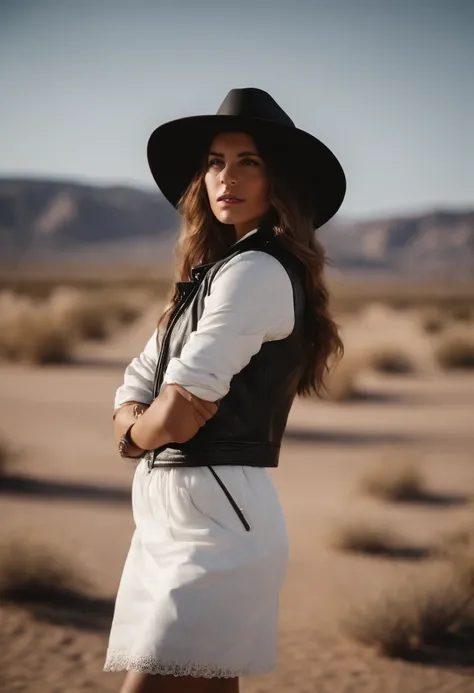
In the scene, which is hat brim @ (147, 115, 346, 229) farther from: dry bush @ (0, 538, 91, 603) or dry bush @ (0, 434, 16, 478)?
dry bush @ (0, 434, 16, 478)

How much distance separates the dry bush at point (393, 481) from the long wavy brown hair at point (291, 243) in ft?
23.4

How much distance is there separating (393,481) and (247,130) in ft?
24.9

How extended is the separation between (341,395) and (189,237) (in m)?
13.2

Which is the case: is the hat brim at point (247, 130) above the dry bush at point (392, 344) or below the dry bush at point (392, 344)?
above

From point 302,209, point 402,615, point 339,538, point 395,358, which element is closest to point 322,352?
point 302,209

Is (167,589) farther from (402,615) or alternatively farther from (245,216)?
(402,615)

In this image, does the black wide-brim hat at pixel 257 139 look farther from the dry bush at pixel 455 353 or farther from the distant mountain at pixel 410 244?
the distant mountain at pixel 410 244

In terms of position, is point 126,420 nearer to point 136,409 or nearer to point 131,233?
point 136,409

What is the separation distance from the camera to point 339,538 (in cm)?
789

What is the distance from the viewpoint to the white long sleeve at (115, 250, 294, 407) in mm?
2318

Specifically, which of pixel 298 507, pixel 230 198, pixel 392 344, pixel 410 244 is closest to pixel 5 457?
pixel 298 507

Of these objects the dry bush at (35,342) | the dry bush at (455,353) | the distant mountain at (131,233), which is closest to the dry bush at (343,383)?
the dry bush at (455,353)

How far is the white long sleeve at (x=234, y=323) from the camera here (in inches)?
91.3

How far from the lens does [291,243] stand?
8.53 ft
